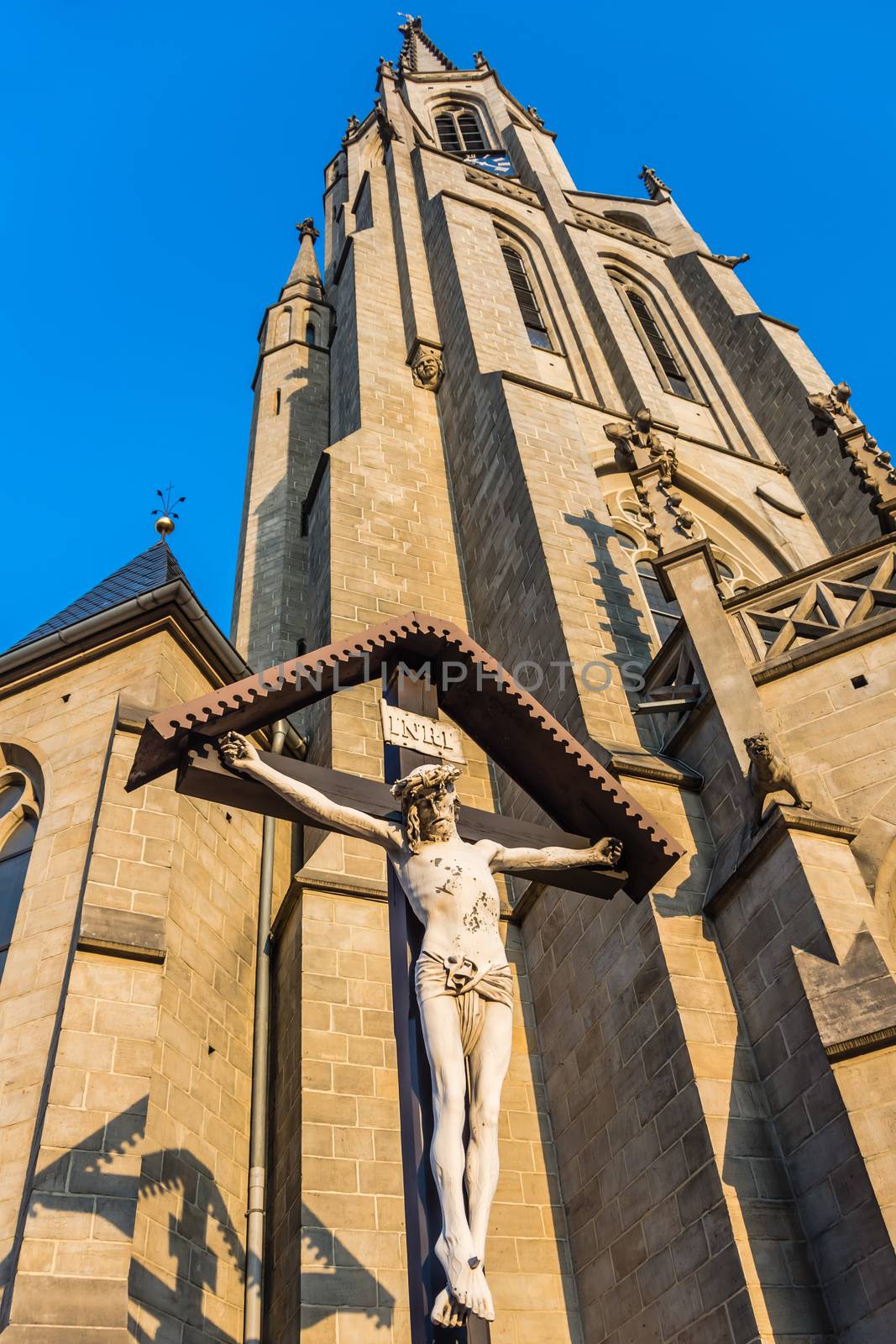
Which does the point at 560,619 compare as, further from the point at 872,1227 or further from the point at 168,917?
the point at 872,1227

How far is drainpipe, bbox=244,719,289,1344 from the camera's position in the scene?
7.67 meters

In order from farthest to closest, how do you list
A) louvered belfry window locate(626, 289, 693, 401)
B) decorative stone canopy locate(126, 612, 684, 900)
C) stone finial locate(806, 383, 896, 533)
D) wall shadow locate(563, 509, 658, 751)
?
louvered belfry window locate(626, 289, 693, 401)
stone finial locate(806, 383, 896, 533)
wall shadow locate(563, 509, 658, 751)
decorative stone canopy locate(126, 612, 684, 900)

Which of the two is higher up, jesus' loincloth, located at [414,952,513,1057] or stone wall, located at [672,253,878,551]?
stone wall, located at [672,253,878,551]

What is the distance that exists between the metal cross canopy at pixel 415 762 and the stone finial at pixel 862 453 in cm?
613

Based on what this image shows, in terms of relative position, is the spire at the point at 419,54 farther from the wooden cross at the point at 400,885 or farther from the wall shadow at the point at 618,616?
the wooden cross at the point at 400,885

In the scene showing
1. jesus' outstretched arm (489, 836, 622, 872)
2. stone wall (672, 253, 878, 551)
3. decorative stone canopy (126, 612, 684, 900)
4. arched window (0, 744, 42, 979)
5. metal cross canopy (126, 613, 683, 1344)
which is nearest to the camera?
metal cross canopy (126, 613, 683, 1344)

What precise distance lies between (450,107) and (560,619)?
29.0 meters

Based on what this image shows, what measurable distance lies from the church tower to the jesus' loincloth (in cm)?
22

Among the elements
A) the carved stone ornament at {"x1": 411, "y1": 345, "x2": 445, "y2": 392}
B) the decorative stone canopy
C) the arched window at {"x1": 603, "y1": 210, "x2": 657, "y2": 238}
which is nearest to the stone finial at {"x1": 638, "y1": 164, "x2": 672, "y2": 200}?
the arched window at {"x1": 603, "y1": 210, "x2": 657, "y2": 238}

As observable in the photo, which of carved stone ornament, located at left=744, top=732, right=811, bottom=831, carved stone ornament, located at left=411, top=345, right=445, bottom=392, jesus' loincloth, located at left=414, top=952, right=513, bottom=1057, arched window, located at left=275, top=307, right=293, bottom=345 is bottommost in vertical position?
jesus' loincloth, located at left=414, top=952, right=513, bottom=1057

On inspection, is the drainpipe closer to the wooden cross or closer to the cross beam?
the wooden cross

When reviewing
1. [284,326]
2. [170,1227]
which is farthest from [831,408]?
[284,326]

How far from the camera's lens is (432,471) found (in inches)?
623

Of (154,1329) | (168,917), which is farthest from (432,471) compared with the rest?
(154,1329)
